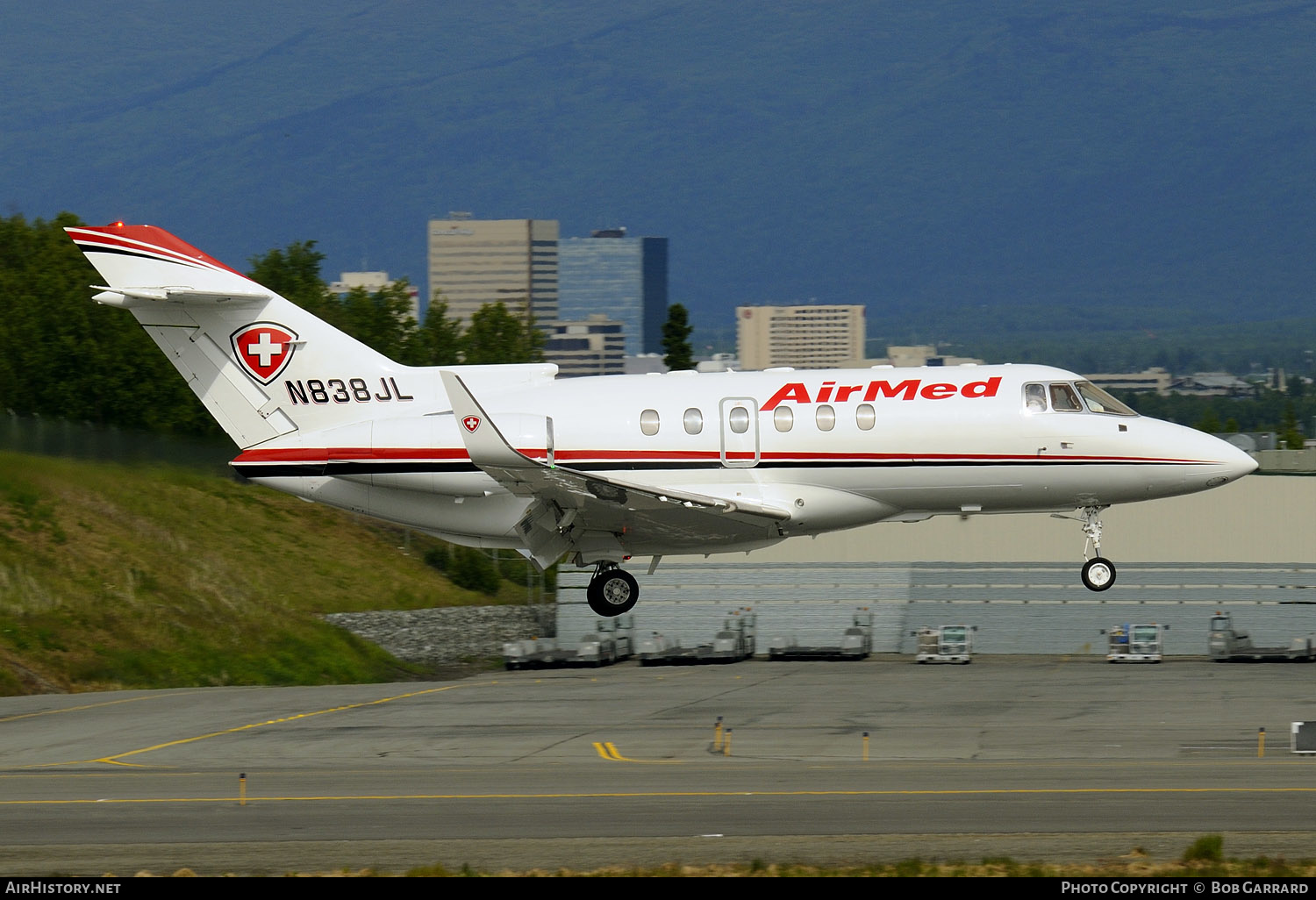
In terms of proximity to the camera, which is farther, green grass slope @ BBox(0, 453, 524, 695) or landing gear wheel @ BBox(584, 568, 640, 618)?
green grass slope @ BBox(0, 453, 524, 695)

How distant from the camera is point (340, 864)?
19.4m

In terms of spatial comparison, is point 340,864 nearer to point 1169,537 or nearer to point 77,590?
point 77,590

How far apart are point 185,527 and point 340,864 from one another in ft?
120

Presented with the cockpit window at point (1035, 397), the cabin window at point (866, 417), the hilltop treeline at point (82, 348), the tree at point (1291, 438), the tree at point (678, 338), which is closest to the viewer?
the cabin window at point (866, 417)

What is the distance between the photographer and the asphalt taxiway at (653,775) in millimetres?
20312

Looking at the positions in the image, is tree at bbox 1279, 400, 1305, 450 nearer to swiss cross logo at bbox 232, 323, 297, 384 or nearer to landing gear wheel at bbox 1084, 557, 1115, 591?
landing gear wheel at bbox 1084, 557, 1115, 591

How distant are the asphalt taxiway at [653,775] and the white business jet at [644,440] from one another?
13.0ft

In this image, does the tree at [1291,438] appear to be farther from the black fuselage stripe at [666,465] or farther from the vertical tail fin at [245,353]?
the vertical tail fin at [245,353]

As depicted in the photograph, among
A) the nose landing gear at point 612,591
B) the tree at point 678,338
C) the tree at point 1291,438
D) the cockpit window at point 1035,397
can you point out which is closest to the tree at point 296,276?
the tree at point 678,338

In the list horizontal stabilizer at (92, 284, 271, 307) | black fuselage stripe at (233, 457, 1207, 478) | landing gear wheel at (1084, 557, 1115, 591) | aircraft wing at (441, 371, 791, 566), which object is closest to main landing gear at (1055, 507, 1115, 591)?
landing gear wheel at (1084, 557, 1115, 591)

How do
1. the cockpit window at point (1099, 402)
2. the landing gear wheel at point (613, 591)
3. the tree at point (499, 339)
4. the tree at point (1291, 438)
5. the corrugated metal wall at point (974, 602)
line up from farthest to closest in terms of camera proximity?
the tree at point (1291, 438), the tree at point (499, 339), the corrugated metal wall at point (974, 602), the landing gear wheel at point (613, 591), the cockpit window at point (1099, 402)

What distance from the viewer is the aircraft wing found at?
24484 millimetres

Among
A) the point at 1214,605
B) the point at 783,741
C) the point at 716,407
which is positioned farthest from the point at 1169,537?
the point at 716,407

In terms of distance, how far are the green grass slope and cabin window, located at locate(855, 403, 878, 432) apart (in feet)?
76.8
